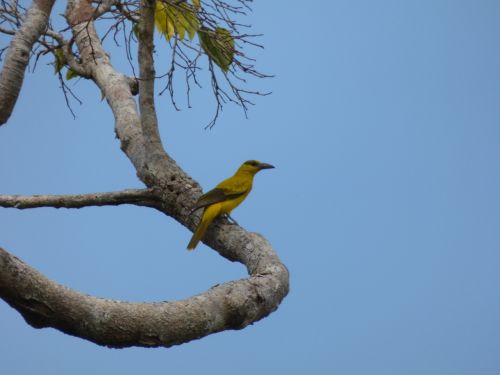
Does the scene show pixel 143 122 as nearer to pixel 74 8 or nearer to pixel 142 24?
pixel 142 24

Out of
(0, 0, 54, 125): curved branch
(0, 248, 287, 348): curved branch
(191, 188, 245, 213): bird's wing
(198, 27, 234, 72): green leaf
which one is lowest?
(0, 248, 287, 348): curved branch

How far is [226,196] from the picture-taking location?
538 cm

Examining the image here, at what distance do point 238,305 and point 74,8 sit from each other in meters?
4.17

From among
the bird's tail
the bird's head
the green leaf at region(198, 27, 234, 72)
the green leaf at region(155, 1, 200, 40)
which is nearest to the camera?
the bird's tail

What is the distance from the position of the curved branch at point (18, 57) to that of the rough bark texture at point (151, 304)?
2.43 ft

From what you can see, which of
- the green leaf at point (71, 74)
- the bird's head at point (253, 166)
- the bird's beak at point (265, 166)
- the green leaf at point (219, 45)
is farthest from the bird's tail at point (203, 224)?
the green leaf at point (71, 74)

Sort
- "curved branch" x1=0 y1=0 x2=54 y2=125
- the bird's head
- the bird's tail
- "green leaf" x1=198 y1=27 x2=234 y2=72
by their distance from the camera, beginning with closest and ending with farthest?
1. "curved branch" x1=0 y1=0 x2=54 y2=125
2. the bird's tail
3. "green leaf" x1=198 y1=27 x2=234 y2=72
4. the bird's head

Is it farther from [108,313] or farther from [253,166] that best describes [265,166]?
[108,313]

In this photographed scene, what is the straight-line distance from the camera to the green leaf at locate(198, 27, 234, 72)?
4742 mm

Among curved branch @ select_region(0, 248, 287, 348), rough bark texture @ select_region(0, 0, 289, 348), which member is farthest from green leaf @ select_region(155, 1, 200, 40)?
curved branch @ select_region(0, 248, 287, 348)

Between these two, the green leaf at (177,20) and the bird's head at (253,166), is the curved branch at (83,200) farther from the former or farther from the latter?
the bird's head at (253,166)

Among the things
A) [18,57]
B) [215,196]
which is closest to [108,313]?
[18,57]

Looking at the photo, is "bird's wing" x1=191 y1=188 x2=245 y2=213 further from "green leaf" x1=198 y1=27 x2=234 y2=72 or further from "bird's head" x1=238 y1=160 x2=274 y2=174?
"green leaf" x1=198 y1=27 x2=234 y2=72

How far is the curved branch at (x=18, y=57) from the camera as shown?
278 cm
